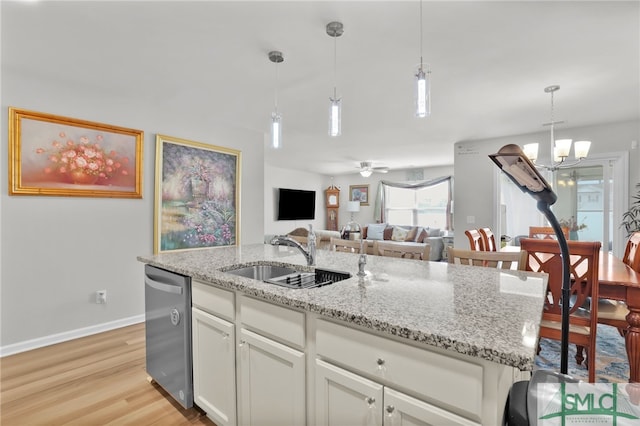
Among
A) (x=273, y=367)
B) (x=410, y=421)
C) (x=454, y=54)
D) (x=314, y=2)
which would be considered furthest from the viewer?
(x=454, y=54)

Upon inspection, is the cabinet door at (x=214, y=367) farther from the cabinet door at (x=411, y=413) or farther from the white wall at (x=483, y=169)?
the white wall at (x=483, y=169)

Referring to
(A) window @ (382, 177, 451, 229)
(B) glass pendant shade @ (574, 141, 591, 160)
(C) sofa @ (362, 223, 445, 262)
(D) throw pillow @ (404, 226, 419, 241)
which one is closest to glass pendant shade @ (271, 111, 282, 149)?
(B) glass pendant shade @ (574, 141, 591, 160)

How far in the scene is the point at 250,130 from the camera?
168 inches

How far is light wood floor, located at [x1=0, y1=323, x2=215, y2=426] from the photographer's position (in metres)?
1.80

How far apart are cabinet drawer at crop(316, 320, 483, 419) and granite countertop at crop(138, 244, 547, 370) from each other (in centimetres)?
6

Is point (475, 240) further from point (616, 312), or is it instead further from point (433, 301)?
point (433, 301)

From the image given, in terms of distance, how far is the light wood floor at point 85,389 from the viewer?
1.80m

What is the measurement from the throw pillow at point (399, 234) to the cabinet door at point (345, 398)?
21.7ft

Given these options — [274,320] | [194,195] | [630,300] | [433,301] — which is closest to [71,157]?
[194,195]

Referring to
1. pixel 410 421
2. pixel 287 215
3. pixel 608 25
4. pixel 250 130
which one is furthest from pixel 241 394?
pixel 287 215

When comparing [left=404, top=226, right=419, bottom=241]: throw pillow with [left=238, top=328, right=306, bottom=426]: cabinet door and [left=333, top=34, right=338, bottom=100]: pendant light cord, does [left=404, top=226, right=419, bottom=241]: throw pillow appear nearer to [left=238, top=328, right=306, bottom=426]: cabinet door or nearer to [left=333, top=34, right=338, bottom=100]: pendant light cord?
[left=333, top=34, right=338, bottom=100]: pendant light cord

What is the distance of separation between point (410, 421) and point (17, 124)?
344cm

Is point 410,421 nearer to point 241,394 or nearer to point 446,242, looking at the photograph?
point 241,394

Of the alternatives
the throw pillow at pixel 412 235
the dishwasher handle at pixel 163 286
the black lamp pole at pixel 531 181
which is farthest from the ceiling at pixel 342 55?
the throw pillow at pixel 412 235
